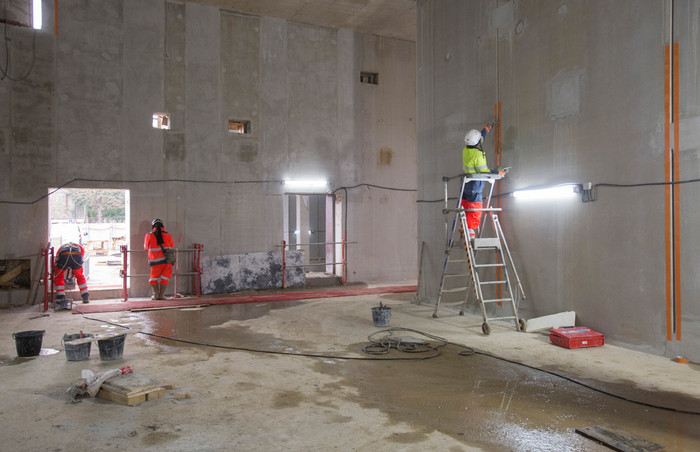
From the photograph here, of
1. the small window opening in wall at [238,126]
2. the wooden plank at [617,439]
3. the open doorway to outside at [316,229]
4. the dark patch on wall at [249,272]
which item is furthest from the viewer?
the open doorway to outside at [316,229]

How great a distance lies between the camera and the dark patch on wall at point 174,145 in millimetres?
10932

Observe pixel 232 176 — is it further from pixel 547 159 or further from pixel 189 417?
pixel 189 417

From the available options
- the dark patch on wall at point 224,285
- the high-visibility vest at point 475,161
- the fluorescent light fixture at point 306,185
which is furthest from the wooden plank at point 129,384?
the fluorescent light fixture at point 306,185

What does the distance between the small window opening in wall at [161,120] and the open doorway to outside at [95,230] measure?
1705 mm

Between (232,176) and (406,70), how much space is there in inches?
235

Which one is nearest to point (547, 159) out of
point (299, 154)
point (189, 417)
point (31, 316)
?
point (189, 417)

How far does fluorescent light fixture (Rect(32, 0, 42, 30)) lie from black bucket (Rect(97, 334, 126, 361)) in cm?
788

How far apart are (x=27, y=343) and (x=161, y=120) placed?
6.62m

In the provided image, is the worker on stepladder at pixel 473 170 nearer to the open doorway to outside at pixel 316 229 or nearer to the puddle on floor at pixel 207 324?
the puddle on floor at pixel 207 324

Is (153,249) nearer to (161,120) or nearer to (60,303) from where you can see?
(60,303)

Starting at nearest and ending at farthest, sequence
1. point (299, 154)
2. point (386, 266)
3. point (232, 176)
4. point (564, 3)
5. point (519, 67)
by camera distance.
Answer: point (564, 3)
point (519, 67)
point (232, 176)
point (299, 154)
point (386, 266)

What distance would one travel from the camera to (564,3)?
6660 mm

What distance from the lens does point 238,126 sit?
39.0ft

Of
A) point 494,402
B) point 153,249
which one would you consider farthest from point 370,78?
point 494,402
